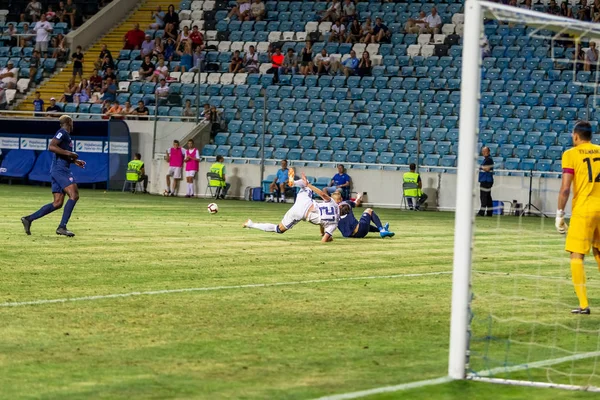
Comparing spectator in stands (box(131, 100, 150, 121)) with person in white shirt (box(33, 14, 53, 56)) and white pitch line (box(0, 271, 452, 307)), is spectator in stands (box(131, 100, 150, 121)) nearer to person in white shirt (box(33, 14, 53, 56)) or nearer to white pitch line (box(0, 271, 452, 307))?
person in white shirt (box(33, 14, 53, 56))

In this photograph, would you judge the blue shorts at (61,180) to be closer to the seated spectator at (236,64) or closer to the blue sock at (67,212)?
the blue sock at (67,212)

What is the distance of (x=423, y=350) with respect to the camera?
9.42m

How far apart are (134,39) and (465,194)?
129 feet

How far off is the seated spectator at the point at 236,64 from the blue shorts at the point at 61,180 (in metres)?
23.8

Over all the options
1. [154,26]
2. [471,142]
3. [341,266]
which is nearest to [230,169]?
[154,26]

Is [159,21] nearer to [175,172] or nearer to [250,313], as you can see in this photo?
[175,172]

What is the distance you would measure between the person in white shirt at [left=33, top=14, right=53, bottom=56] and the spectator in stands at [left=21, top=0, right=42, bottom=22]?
238 centimetres

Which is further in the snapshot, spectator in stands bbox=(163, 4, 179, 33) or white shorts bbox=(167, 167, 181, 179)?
spectator in stands bbox=(163, 4, 179, 33)

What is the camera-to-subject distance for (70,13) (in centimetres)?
4916

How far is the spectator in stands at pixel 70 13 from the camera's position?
160 feet

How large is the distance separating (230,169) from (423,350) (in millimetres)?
29732

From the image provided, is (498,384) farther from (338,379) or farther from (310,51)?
(310,51)

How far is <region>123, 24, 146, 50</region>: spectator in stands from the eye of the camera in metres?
46.3

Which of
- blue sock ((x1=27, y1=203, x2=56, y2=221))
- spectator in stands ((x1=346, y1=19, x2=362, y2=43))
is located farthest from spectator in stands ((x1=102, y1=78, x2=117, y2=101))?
blue sock ((x1=27, y1=203, x2=56, y2=221))
